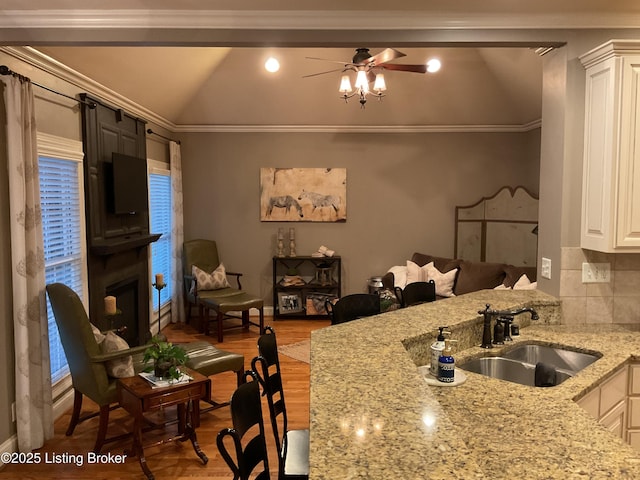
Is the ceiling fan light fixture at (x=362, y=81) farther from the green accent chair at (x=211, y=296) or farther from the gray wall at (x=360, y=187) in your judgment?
the green accent chair at (x=211, y=296)

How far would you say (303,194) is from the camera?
6.87m

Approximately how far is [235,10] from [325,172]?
14.1ft

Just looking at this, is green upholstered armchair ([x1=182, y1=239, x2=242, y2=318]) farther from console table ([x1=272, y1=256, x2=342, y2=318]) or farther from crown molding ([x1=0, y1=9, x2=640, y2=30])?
crown molding ([x1=0, y1=9, x2=640, y2=30])

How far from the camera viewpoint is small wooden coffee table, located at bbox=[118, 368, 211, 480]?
291cm

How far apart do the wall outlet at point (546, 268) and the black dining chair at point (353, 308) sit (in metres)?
1.04

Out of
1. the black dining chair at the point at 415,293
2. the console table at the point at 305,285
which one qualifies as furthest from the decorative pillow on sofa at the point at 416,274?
the black dining chair at the point at 415,293

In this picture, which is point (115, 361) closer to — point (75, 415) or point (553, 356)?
point (75, 415)

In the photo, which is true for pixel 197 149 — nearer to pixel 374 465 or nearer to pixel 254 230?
pixel 254 230

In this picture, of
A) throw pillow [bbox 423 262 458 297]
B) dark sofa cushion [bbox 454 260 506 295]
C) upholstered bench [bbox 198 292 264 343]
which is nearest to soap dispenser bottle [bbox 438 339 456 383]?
upholstered bench [bbox 198 292 264 343]

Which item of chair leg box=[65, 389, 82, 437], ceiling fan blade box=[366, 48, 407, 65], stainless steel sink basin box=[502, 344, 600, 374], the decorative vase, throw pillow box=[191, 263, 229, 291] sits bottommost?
chair leg box=[65, 389, 82, 437]

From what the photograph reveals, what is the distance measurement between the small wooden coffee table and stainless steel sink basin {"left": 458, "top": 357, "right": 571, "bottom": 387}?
171cm

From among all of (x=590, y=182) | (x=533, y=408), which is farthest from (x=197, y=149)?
(x=533, y=408)

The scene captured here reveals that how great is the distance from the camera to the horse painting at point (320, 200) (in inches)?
271

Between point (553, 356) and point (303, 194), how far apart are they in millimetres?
4733
